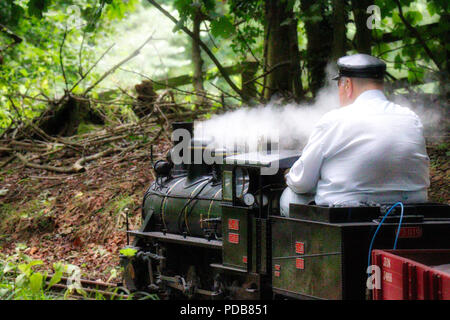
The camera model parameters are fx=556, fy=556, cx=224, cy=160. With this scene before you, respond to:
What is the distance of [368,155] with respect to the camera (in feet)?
14.8

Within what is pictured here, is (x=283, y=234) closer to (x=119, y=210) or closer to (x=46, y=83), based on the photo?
(x=119, y=210)

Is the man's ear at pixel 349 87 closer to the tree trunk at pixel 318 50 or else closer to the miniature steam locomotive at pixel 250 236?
the miniature steam locomotive at pixel 250 236

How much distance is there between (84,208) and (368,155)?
6.95m

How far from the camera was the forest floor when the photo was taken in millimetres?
8750

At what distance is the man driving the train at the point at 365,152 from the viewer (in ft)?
14.9

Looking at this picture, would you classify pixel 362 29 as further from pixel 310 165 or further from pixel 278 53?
pixel 310 165

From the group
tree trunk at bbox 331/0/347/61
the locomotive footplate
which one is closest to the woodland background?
tree trunk at bbox 331/0/347/61

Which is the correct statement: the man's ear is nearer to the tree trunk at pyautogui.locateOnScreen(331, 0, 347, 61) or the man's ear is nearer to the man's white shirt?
the man's white shirt

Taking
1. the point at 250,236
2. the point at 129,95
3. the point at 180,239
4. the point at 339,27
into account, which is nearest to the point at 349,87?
the point at 250,236

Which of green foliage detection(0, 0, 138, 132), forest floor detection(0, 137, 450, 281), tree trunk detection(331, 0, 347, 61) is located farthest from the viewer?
green foliage detection(0, 0, 138, 132)

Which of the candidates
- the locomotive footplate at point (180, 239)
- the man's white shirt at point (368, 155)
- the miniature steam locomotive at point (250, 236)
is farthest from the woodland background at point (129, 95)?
the man's white shirt at point (368, 155)

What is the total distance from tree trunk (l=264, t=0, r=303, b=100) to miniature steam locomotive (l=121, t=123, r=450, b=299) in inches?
127

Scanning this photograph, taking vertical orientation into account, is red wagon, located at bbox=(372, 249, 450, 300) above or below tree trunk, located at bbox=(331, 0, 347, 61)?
below
